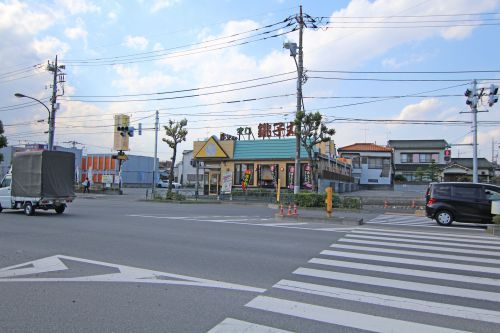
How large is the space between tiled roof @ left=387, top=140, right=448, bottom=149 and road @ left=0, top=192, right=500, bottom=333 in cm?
5810

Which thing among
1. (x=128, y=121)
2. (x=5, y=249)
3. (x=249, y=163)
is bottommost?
(x=5, y=249)

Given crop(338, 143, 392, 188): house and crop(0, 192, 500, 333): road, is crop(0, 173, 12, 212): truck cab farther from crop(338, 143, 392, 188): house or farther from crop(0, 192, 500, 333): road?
crop(338, 143, 392, 188): house

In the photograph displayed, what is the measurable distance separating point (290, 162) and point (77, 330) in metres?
30.0

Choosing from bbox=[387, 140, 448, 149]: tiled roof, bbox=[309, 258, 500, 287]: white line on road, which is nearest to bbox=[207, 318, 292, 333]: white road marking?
bbox=[309, 258, 500, 287]: white line on road

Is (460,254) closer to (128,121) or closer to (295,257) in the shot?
(295,257)

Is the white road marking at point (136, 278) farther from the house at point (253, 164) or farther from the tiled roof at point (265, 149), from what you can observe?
the tiled roof at point (265, 149)

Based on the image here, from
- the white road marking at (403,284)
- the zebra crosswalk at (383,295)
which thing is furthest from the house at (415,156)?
the white road marking at (403,284)

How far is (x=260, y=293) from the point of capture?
236 inches

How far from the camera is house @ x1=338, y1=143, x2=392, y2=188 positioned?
197ft

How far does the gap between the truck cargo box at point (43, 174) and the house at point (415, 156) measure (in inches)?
2118

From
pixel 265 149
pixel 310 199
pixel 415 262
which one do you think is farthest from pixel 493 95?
pixel 265 149

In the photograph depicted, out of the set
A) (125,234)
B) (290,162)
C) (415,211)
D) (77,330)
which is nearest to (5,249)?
(125,234)

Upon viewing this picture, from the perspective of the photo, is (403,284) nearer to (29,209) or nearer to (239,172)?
(29,209)

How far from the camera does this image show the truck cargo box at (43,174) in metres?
18.3
